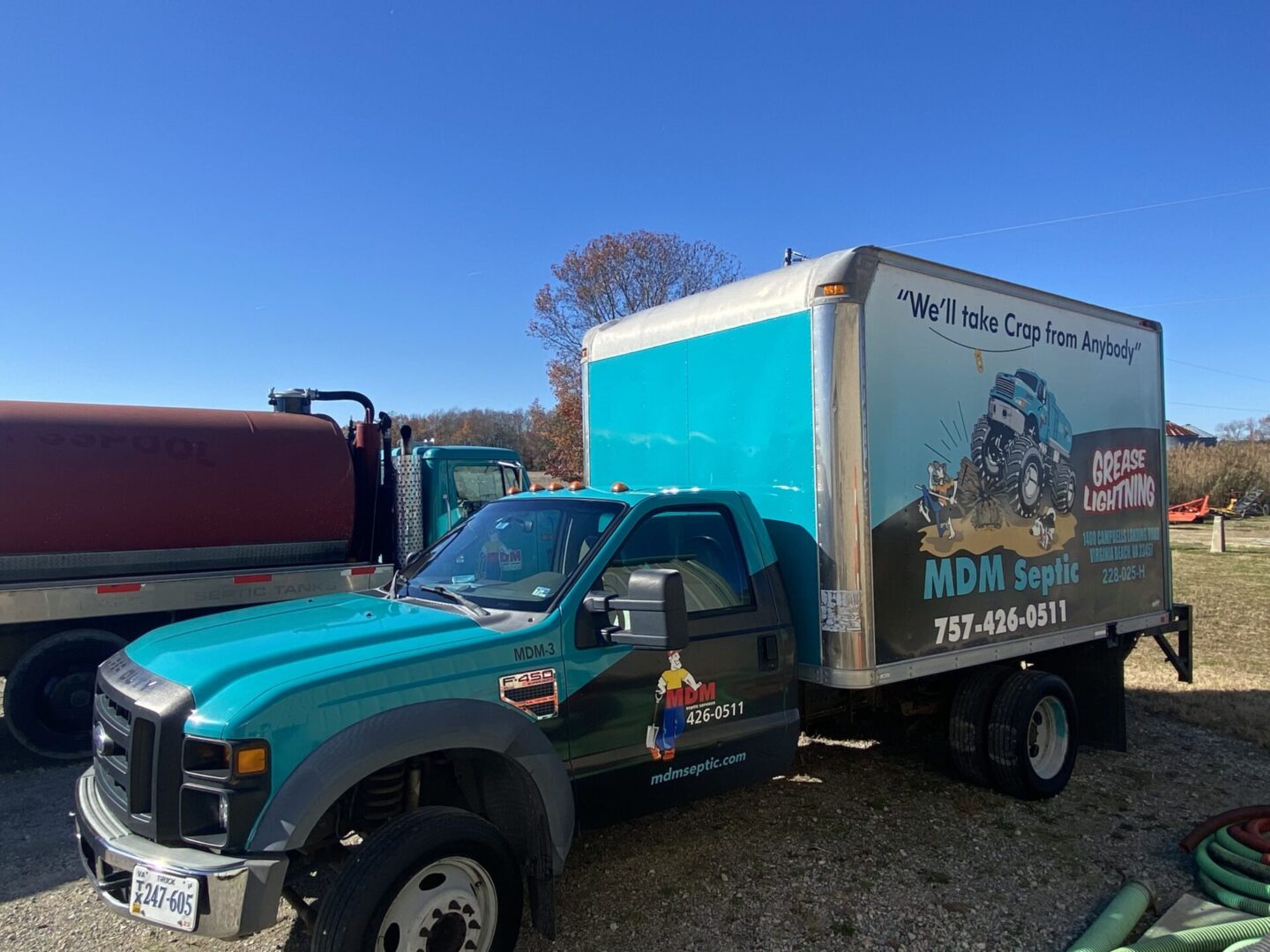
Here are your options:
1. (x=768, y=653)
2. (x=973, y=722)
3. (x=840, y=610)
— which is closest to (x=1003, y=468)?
(x=973, y=722)

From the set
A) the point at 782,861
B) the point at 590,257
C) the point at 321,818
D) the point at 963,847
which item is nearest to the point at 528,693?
the point at 321,818

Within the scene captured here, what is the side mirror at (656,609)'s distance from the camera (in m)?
3.46

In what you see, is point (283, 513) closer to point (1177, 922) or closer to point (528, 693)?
point (528, 693)

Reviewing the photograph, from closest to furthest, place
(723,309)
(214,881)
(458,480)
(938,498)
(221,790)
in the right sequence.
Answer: (214,881)
(221,790)
(938,498)
(723,309)
(458,480)

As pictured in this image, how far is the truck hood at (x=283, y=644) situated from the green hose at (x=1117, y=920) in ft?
9.27

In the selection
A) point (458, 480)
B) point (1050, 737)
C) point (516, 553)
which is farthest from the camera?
point (458, 480)

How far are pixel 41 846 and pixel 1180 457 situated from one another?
4801 cm

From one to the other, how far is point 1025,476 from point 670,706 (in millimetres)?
3080

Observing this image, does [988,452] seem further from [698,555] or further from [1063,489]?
[698,555]

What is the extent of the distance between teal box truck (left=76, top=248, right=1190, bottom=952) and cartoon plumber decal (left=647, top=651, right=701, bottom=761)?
1cm

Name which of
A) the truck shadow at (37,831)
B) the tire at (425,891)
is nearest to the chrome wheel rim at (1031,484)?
the tire at (425,891)

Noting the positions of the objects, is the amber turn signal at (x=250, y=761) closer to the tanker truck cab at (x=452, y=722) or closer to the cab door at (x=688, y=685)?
the tanker truck cab at (x=452, y=722)

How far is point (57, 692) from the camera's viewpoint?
7.14 meters

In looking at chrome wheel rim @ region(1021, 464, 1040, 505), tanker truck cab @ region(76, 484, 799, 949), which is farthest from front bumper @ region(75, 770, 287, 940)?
chrome wheel rim @ region(1021, 464, 1040, 505)
